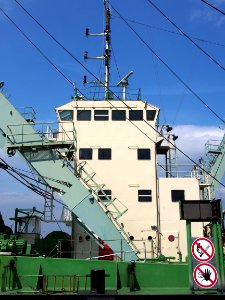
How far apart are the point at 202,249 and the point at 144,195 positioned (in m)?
7.79

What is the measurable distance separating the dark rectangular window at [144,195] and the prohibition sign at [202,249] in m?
7.60

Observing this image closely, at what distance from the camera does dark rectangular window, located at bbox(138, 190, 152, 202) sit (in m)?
18.7

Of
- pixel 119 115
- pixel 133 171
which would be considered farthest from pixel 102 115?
pixel 133 171

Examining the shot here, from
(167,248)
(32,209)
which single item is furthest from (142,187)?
(32,209)

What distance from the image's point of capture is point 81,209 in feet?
48.0

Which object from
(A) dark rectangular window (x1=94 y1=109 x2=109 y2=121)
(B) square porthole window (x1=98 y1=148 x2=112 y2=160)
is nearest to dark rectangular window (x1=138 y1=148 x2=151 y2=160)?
(B) square porthole window (x1=98 y1=148 x2=112 y2=160)

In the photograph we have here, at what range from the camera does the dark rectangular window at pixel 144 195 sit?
18688mm

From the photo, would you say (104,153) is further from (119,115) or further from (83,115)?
(83,115)

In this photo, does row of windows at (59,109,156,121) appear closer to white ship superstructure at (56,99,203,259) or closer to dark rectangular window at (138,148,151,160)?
white ship superstructure at (56,99,203,259)

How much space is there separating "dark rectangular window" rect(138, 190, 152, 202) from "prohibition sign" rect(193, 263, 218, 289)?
7743 millimetres

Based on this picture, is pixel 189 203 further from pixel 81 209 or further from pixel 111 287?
Result: pixel 81 209

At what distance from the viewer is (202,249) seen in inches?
437

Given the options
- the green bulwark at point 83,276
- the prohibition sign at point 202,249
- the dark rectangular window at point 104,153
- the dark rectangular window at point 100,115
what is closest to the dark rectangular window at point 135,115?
the dark rectangular window at point 100,115

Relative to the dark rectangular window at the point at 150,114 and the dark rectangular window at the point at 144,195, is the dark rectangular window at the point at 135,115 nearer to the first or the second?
the dark rectangular window at the point at 150,114
